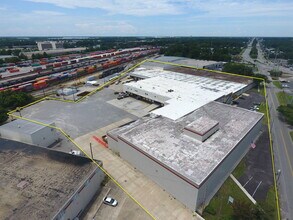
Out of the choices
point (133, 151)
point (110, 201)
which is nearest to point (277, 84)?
point (133, 151)

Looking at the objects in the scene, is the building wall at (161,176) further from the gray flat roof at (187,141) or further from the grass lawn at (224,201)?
the grass lawn at (224,201)

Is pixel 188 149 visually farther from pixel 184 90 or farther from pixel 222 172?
pixel 184 90

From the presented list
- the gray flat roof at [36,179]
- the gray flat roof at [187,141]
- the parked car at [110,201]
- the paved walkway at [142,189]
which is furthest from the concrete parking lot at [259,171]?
the gray flat roof at [36,179]

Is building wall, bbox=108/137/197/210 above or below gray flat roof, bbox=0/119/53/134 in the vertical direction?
below

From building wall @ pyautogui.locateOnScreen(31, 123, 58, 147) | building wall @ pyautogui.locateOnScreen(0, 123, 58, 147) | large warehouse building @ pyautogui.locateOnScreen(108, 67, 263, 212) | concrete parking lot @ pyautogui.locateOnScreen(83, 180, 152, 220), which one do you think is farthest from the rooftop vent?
building wall @ pyautogui.locateOnScreen(0, 123, 58, 147)

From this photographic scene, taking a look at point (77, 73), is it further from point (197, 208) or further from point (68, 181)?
point (197, 208)

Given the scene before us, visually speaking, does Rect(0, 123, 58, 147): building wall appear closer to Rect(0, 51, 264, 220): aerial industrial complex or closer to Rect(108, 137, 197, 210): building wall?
Rect(0, 51, 264, 220): aerial industrial complex
